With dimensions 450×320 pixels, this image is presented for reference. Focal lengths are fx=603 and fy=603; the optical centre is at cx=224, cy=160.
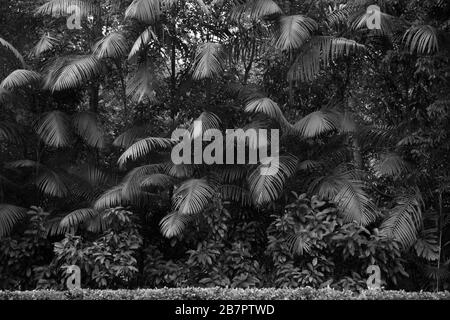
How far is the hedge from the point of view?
19.7 ft

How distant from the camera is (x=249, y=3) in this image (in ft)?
25.8

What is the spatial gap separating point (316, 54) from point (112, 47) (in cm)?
266

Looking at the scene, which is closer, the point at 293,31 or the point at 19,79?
the point at 293,31

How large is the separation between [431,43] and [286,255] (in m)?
3.01

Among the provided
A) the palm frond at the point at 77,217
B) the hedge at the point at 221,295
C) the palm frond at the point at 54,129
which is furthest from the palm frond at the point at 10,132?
the hedge at the point at 221,295

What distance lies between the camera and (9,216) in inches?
308

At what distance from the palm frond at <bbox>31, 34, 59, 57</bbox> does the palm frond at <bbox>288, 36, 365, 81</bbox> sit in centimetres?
332

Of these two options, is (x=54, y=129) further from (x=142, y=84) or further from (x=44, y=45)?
(x=142, y=84)

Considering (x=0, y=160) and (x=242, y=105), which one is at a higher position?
(x=242, y=105)

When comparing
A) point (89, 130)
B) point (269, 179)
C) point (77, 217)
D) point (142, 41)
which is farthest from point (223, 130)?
point (77, 217)

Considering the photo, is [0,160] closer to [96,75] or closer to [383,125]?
[96,75]

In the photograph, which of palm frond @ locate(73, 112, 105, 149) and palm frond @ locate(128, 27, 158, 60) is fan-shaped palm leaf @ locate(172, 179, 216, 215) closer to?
palm frond @ locate(73, 112, 105, 149)
